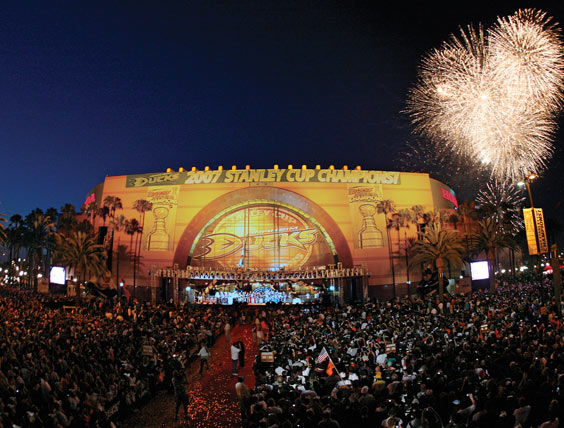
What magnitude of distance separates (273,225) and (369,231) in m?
12.6

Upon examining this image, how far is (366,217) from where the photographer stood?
4944 centimetres

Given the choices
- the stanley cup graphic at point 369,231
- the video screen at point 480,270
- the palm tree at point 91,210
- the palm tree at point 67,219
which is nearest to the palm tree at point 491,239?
the video screen at point 480,270

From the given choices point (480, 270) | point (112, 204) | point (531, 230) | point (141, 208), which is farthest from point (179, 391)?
point (112, 204)

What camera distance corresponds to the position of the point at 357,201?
49969 mm

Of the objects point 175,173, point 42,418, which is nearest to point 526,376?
point 42,418

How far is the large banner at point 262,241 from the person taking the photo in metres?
49.8

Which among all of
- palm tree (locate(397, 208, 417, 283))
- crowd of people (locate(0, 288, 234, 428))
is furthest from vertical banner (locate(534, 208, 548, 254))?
palm tree (locate(397, 208, 417, 283))

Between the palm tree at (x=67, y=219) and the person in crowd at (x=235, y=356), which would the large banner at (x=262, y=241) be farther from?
the person in crowd at (x=235, y=356)

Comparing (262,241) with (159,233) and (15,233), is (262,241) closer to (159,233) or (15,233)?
(159,233)

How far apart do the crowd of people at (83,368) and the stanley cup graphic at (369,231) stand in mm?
29224

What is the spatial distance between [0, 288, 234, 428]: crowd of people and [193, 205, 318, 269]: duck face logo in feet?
82.4

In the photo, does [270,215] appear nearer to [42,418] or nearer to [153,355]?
[153,355]

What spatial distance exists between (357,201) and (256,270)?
15951mm

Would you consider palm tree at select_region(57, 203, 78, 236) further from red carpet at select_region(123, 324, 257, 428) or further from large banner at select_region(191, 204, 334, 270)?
red carpet at select_region(123, 324, 257, 428)
